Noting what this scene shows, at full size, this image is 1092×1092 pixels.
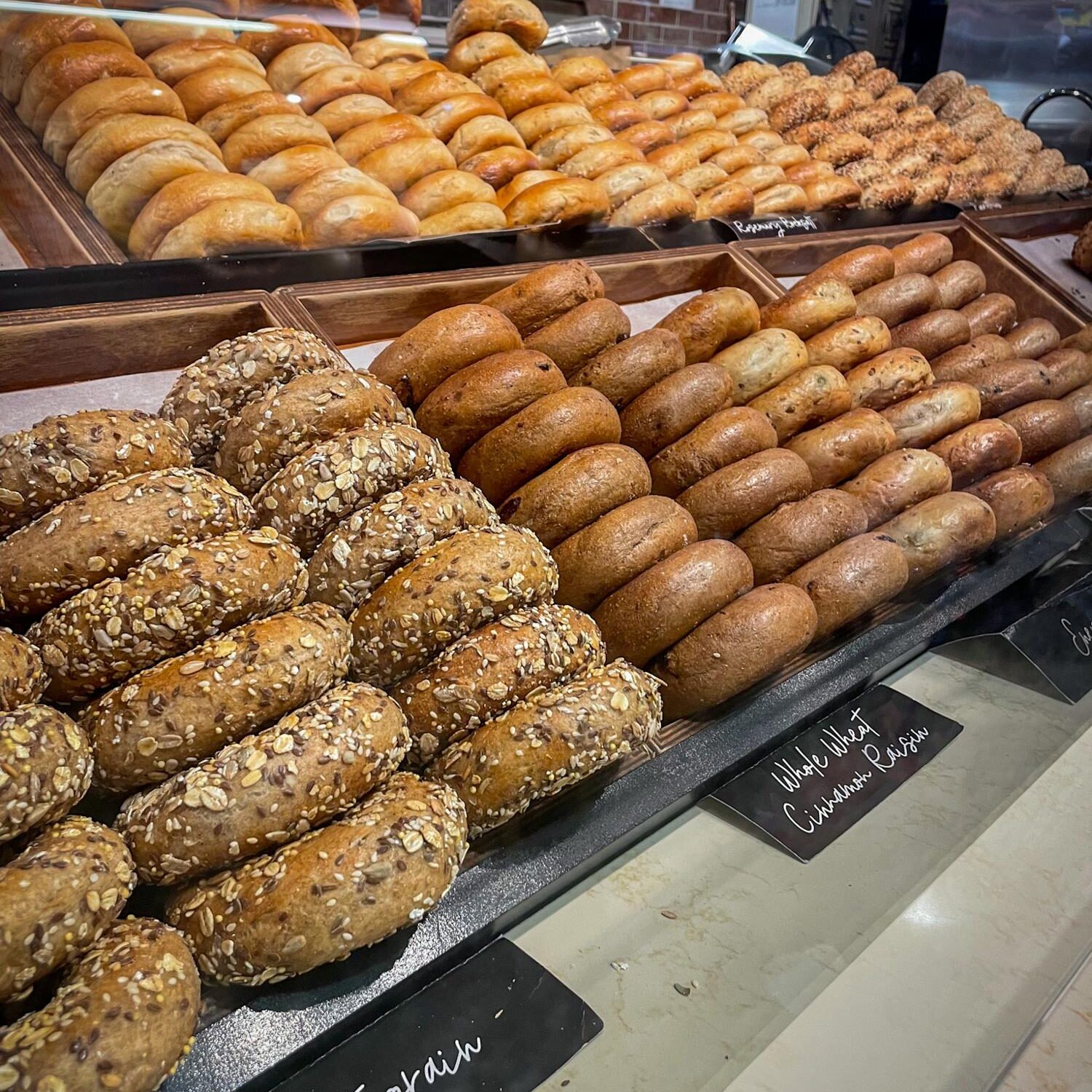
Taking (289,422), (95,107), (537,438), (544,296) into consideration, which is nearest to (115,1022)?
(289,422)

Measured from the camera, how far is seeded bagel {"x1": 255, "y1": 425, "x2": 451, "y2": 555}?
1460mm

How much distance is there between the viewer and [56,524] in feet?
4.07

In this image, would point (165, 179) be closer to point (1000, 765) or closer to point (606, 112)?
point (606, 112)

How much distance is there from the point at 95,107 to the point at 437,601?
1.76 metres

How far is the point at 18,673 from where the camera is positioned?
1.11 m

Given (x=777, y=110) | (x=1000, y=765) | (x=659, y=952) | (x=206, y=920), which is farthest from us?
(x=777, y=110)

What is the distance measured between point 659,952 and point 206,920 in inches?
29.2

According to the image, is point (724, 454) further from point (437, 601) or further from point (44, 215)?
point (44, 215)

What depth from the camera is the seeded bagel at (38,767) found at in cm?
99

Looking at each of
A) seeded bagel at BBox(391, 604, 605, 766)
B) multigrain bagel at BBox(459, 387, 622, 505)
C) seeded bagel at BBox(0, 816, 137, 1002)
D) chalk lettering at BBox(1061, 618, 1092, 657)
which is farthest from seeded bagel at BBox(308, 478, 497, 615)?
chalk lettering at BBox(1061, 618, 1092, 657)

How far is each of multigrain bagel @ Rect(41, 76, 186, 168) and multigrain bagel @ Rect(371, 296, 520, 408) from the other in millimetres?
1065

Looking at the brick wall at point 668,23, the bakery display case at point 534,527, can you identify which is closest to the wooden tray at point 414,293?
the bakery display case at point 534,527

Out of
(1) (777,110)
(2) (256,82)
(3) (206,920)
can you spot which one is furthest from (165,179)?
(1) (777,110)

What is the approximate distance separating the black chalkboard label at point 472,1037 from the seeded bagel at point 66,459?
0.87 meters
